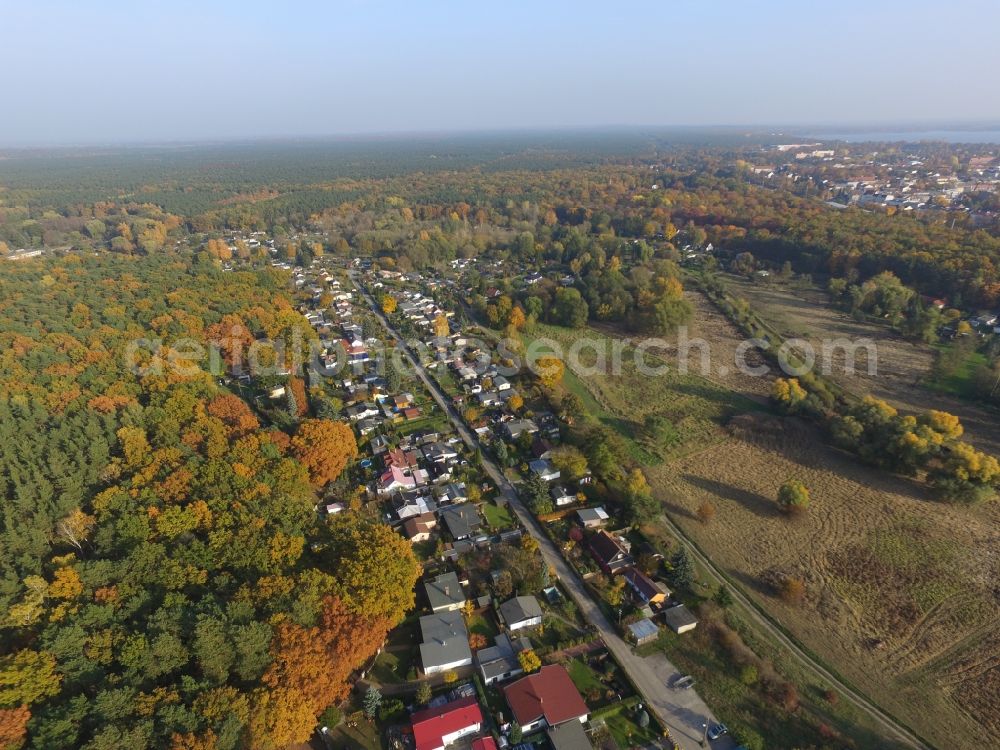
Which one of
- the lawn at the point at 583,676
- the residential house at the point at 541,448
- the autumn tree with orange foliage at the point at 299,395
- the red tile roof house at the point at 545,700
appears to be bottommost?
the lawn at the point at 583,676

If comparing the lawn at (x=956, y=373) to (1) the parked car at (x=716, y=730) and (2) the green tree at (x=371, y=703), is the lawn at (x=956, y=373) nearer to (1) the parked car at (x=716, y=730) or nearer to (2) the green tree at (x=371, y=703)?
(1) the parked car at (x=716, y=730)

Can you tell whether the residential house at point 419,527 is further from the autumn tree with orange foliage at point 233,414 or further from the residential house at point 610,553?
the autumn tree with orange foliage at point 233,414

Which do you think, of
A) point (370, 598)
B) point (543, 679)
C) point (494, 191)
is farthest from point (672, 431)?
point (494, 191)

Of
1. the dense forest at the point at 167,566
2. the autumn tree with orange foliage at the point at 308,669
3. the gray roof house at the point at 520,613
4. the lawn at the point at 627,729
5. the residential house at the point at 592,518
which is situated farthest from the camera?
the residential house at the point at 592,518

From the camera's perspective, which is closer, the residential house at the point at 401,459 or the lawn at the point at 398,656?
the lawn at the point at 398,656

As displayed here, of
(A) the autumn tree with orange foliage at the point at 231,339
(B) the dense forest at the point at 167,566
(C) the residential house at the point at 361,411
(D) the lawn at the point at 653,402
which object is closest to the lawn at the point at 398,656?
(B) the dense forest at the point at 167,566

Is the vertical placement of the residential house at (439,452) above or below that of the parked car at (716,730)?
above

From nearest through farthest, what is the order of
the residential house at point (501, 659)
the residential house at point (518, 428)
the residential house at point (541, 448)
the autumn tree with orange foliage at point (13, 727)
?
the autumn tree with orange foliage at point (13, 727), the residential house at point (501, 659), the residential house at point (541, 448), the residential house at point (518, 428)

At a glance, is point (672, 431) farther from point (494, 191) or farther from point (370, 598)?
point (494, 191)
